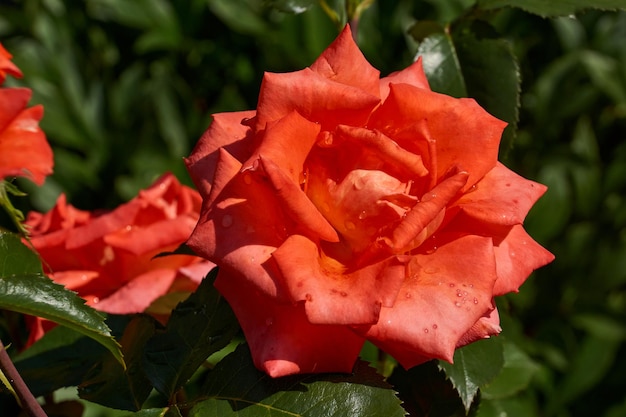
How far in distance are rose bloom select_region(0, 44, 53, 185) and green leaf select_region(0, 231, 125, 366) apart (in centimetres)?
16

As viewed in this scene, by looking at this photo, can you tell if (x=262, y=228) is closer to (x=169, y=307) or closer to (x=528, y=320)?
(x=169, y=307)

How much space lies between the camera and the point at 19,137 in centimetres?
73

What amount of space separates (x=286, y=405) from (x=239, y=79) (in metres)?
1.10

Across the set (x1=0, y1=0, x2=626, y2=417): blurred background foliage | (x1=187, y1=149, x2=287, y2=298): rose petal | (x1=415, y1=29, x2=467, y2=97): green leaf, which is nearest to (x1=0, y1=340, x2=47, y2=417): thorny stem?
(x1=187, y1=149, x2=287, y2=298): rose petal

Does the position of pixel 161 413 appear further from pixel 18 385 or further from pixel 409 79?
pixel 409 79

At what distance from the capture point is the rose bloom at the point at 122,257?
73cm

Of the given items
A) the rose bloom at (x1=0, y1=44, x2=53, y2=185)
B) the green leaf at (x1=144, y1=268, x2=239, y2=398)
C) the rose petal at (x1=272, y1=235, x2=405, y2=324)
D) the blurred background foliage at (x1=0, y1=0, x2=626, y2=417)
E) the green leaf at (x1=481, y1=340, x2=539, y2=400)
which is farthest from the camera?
the blurred background foliage at (x1=0, y1=0, x2=626, y2=417)

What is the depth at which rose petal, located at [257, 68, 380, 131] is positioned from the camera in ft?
1.75

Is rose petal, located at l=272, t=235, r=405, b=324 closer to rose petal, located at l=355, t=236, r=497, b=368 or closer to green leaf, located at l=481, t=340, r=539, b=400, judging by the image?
rose petal, located at l=355, t=236, r=497, b=368

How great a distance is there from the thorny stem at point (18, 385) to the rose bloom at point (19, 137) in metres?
0.20

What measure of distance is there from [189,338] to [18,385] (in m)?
0.12

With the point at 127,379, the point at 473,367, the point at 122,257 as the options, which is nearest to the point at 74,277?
the point at 122,257

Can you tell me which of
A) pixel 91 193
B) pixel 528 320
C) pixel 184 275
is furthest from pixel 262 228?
pixel 528 320

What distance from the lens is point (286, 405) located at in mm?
513
